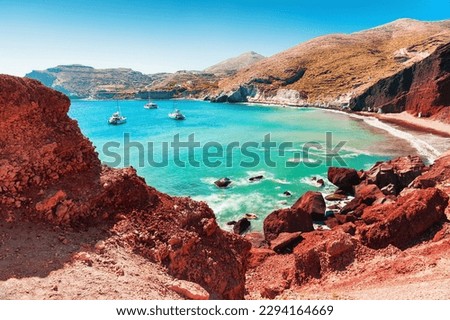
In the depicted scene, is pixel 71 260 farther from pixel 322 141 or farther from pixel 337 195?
pixel 322 141

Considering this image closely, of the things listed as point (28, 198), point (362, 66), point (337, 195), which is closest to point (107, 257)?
point (28, 198)

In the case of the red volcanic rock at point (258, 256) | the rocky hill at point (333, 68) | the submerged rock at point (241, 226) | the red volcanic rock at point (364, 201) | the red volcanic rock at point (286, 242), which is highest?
the rocky hill at point (333, 68)

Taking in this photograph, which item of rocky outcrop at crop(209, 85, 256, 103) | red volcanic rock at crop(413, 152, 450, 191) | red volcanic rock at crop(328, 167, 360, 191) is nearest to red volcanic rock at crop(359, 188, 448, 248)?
red volcanic rock at crop(413, 152, 450, 191)

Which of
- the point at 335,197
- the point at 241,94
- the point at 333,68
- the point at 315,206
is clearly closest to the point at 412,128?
the point at 335,197

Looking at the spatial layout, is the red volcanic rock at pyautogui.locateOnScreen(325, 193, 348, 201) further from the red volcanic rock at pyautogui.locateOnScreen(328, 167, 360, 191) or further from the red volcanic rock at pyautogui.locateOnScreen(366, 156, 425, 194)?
the red volcanic rock at pyautogui.locateOnScreen(366, 156, 425, 194)

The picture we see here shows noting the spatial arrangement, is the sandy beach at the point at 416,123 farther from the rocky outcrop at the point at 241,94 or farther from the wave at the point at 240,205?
the rocky outcrop at the point at 241,94

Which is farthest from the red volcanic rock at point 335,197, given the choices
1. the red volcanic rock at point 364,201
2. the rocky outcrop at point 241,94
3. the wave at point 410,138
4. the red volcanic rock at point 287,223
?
the rocky outcrop at point 241,94
